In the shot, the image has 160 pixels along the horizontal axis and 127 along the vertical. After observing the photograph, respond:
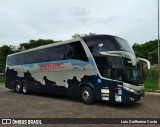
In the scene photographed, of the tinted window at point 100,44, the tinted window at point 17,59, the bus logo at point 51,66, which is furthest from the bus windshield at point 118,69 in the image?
the tinted window at point 17,59

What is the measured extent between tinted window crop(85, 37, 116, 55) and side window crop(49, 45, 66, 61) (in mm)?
2118

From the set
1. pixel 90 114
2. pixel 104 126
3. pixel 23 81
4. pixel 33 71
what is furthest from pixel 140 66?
pixel 23 81

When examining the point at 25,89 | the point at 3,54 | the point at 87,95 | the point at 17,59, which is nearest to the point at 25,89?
the point at 25,89

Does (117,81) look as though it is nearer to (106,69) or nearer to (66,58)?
(106,69)

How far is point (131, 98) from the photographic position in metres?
9.95

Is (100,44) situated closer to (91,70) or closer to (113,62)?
(113,62)

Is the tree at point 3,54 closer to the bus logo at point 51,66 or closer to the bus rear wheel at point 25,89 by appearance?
the bus rear wheel at point 25,89

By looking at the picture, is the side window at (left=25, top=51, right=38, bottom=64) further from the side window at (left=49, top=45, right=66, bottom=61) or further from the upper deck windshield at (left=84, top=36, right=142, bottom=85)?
the upper deck windshield at (left=84, top=36, right=142, bottom=85)

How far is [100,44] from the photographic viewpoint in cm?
1103

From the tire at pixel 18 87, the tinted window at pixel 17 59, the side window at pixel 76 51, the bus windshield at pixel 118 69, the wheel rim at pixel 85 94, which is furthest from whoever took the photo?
the tire at pixel 18 87

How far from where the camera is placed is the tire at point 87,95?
36.9 feet

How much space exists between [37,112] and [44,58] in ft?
19.7

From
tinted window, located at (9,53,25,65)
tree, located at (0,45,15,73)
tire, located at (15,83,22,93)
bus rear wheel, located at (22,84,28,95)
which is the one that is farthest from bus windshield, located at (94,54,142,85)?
tree, located at (0,45,15,73)

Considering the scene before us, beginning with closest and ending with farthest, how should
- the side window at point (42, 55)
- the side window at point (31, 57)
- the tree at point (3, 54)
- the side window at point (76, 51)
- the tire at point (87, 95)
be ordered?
the tire at point (87, 95)
the side window at point (76, 51)
the side window at point (42, 55)
the side window at point (31, 57)
the tree at point (3, 54)
